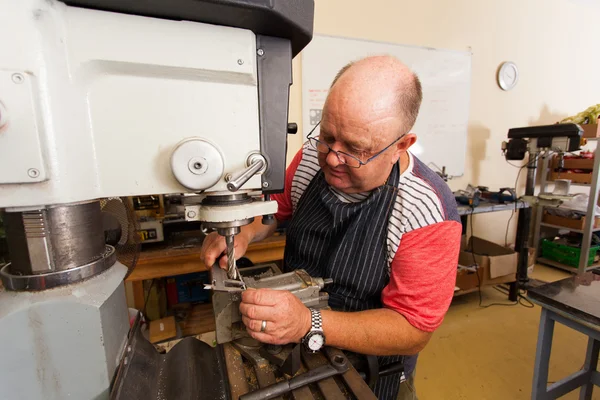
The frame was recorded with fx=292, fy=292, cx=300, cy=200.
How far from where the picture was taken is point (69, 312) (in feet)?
1.32

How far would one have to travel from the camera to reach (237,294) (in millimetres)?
653

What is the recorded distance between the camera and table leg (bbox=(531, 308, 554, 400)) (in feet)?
4.19

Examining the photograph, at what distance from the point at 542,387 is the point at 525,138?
2.11m

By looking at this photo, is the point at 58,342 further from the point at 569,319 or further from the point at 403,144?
the point at 569,319

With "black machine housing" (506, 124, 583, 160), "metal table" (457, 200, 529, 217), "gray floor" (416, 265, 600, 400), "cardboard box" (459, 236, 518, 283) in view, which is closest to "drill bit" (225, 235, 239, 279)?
"gray floor" (416, 265, 600, 400)

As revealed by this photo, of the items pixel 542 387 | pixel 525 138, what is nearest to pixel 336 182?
pixel 542 387

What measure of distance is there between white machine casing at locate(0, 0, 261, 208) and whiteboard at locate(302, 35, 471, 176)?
6.05 feet

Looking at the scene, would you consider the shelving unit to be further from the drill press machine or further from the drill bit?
the drill press machine

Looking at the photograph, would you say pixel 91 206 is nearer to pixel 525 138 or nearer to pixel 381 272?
pixel 381 272

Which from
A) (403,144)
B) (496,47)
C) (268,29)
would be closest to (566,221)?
(496,47)

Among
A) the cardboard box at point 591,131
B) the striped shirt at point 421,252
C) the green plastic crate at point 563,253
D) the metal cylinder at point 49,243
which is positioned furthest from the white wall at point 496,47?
the metal cylinder at point 49,243

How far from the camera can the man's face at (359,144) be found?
2.49 feet

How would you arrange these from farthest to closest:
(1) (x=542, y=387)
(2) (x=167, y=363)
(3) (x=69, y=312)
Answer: (1) (x=542, y=387) → (2) (x=167, y=363) → (3) (x=69, y=312)

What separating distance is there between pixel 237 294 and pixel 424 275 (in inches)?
19.2
